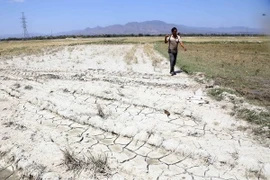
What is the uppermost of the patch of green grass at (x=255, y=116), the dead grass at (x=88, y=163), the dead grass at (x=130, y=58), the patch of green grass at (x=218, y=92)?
the patch of green grass at (x=218, y=92)

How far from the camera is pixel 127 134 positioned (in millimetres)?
5871

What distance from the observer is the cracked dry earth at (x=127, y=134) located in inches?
183

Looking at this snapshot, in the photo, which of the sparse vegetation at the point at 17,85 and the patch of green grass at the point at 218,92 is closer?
the patch of green grass at the point at 218,92

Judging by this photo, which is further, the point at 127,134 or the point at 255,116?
the point at 255,116

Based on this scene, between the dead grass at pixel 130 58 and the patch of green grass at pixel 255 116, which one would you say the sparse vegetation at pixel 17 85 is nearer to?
the patch of green grass at pixel 255 116

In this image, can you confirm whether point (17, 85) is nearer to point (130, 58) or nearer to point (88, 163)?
point (88, 163)

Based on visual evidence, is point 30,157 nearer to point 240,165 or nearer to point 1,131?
point 1,131

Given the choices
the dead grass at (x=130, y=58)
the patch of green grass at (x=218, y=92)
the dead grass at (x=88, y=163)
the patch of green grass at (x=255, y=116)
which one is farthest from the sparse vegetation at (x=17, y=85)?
the dead grass at (x=130, y=58)

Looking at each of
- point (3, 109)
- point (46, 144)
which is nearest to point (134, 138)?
point (46, 144)

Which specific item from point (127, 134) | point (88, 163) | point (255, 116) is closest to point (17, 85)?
point (127, 134)

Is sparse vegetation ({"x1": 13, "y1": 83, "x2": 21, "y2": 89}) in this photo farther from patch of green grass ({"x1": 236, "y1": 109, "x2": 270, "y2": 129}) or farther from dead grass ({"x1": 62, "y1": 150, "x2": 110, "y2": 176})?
patch of green grass ({"x1": 236, "y1": 109, "x2": 270, "y2": 129})

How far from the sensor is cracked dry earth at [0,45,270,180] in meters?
4.64

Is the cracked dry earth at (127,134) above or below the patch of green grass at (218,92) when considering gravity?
below

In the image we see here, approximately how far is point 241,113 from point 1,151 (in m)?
5.01
